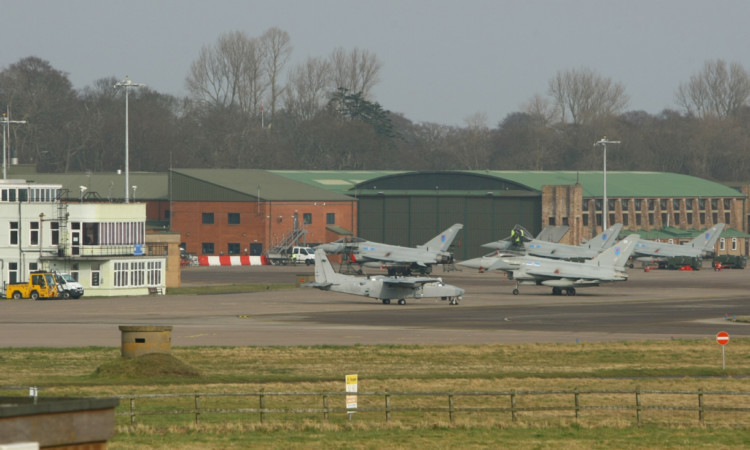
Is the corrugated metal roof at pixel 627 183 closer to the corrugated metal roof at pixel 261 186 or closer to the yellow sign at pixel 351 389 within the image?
the corrugated metal roof at pixel 261 186

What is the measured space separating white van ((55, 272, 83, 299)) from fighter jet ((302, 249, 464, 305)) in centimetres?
1385

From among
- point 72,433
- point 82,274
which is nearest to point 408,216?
point 82,274

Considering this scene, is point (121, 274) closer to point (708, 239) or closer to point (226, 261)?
point (226, 261)

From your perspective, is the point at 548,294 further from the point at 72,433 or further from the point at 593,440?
the point at 72,433

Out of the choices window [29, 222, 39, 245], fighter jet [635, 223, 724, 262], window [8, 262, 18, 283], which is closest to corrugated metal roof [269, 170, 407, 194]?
fighter jet [635, 223, 724, 262]

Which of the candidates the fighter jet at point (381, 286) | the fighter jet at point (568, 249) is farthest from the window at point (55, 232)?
the fighter jet at point (568, 249)

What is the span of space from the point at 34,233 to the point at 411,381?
45372 mm

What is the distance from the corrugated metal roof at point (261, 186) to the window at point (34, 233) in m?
55.4

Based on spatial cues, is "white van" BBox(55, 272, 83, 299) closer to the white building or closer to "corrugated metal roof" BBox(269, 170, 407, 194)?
the white building

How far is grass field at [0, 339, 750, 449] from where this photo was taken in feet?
86.1

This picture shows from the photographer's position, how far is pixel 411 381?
36.0m

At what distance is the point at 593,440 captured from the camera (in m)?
26.3

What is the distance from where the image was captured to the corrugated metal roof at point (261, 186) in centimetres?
13138

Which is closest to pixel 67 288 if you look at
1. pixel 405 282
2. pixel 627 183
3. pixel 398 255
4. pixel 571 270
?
pixel 405 282
